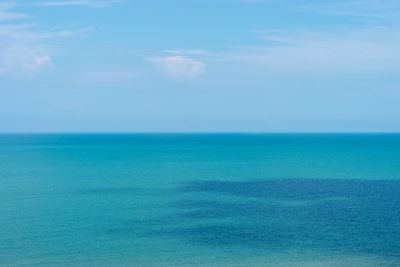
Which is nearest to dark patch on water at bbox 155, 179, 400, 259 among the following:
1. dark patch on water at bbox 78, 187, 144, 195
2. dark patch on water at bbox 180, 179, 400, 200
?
dark patch on water at bbox 180, 179, 400, 200

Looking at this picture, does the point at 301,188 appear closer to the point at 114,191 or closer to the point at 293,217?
the point at 293,217

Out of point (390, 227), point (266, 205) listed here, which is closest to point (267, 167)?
point (266, 205)

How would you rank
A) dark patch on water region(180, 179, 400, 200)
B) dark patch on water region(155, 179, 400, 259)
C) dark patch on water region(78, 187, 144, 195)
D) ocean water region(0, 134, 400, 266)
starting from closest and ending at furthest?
ocean water region(0, 134, 400, 266)
dark patch on water region(155, 179, 400, 259)
dark patch on water region(180, 179, 400, 200)
dark patch on water region(78, 187, 144, 195)

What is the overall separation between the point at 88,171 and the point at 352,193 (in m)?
34.9

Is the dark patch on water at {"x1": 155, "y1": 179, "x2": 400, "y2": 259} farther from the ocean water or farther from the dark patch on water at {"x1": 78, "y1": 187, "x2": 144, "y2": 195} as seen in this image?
the dark patch on water at {"x1": 78, "y1": 187, "x2": 144, "y2": 195}

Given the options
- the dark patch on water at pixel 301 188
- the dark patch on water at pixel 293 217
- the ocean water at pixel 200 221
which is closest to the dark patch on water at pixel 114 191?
the ocean water at pixel 200 221

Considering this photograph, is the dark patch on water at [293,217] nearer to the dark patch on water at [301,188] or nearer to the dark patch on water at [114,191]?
the dark patch on water at [301,188]

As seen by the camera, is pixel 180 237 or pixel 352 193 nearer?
pixel 180 237

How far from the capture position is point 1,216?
34938 mm

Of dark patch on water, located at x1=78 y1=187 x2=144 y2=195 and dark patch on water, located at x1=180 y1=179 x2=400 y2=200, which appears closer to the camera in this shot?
dark patch on water, located at x1=180 y1=179 x2=400 y2=200

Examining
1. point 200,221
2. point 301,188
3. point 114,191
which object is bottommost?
point 200,221

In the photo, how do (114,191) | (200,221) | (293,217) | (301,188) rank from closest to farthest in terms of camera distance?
(200,221)
(293,217)
(114,191)
(301,188)

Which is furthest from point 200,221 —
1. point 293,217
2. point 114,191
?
point 114,191

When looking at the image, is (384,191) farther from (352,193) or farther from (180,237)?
(180,237)
